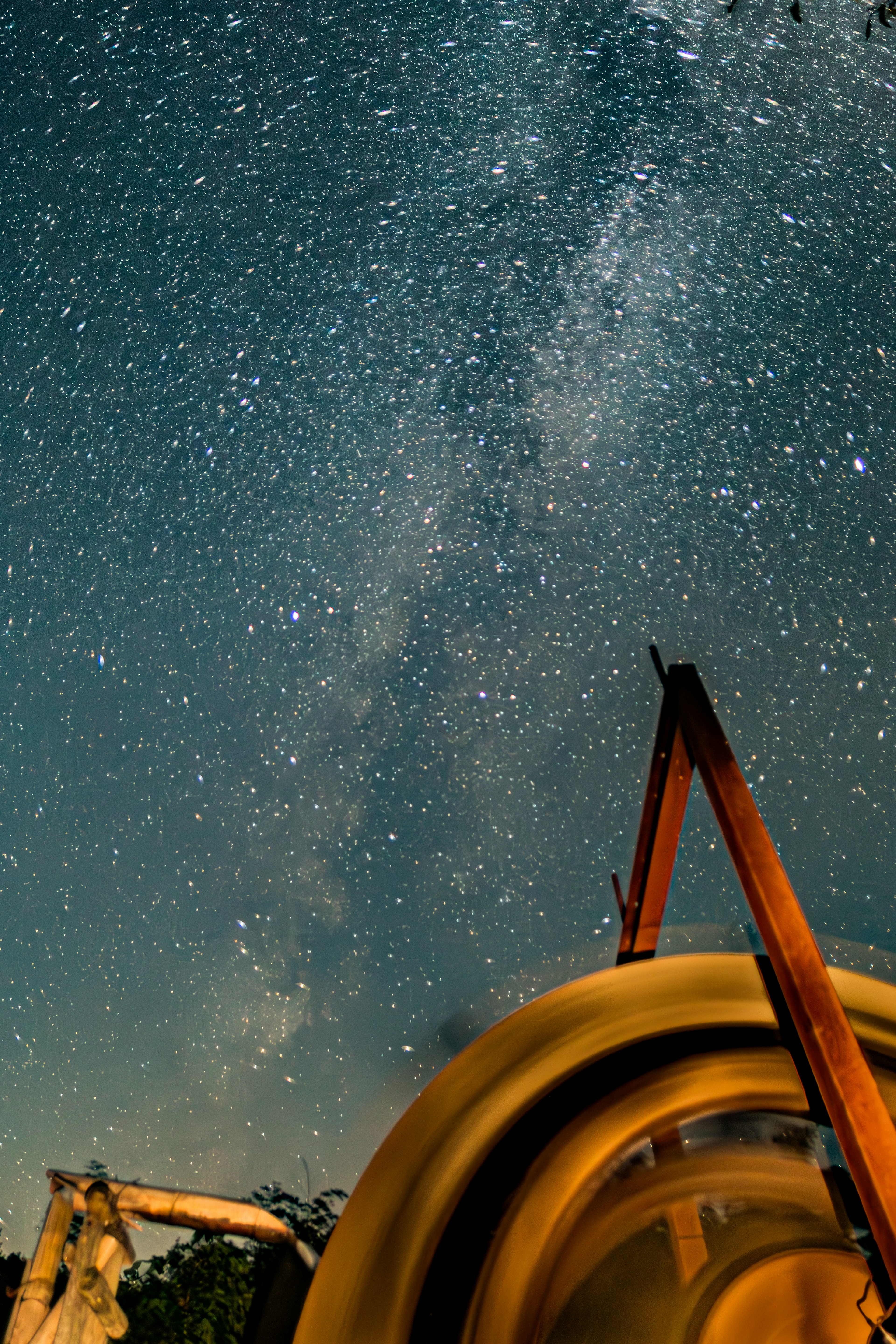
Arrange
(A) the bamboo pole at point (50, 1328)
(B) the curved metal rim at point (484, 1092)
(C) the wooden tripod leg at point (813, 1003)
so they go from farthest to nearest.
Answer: (A) the bamboo pole at point (50, 1328) → (B) the curved metal rim at point (484, 1092) → (C) the wooden tripod leg at point (813, 1003)

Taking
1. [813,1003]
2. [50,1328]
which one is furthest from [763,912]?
[50,1328]

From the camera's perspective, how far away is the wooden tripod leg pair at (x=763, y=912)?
141 cm

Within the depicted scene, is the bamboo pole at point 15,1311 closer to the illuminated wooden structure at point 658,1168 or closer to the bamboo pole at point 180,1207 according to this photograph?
the bamboo pole at point 180,1207

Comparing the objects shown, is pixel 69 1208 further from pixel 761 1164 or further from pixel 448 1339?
pixel 761 1164

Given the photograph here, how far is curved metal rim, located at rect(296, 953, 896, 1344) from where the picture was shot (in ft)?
4.92

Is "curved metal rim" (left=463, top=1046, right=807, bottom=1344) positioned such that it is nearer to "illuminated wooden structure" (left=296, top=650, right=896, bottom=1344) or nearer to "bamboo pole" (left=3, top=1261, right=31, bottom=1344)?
"illuminated wooden structure" (left=296, top=650, right=896, bottom=1344)

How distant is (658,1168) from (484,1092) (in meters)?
0.58

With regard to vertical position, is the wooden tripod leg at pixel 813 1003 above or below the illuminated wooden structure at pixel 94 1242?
above

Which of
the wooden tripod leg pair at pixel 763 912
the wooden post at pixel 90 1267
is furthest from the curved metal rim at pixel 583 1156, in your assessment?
the wooden post at pixel 90 1267

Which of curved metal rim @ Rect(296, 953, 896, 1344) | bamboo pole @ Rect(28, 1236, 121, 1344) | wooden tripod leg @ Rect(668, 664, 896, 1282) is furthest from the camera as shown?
bamboo pole @ Rect(28, 1236, 121, 1344)

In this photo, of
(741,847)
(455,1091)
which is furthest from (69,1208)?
(741,847)

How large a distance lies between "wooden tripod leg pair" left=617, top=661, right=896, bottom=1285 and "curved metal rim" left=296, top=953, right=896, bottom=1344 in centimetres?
38

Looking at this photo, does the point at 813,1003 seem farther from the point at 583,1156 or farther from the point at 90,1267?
the point at 90,1267

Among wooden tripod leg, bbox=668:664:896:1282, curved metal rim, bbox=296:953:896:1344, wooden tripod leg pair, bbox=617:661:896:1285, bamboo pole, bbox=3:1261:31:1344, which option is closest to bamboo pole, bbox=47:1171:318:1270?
bamboo pole, bbox=3:1261:31:1344
